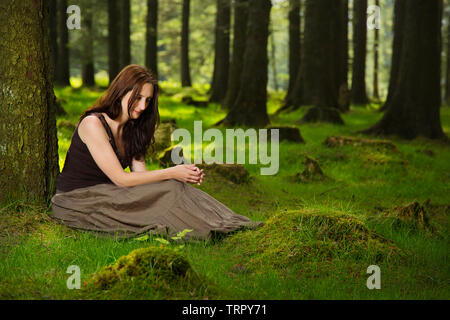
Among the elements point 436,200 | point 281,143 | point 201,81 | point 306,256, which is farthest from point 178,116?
point 201,81

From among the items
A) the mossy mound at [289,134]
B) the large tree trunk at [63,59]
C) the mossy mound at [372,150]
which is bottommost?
the mossy mound at [372,150]

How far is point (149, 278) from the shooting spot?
10.7 feet

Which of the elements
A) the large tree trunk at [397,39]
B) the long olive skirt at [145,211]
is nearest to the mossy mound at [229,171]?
the long olive skirt at [145,211]

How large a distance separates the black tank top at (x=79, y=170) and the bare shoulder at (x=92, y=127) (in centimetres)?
16

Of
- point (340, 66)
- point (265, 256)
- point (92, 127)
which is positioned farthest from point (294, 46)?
point (265, 256)

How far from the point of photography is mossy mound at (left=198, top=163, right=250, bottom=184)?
7.61m

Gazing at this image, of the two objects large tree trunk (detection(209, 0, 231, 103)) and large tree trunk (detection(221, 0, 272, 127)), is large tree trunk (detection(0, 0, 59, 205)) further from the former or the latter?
large tree trunk (detection(209, 0, 231, 103))

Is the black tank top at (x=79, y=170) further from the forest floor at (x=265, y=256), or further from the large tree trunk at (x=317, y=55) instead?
the large tree trunk at (x=317, y=55)

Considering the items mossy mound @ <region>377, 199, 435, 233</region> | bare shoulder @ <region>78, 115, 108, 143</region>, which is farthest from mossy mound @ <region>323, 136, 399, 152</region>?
bare shoulder @ <region>78, 115, 108, 143</region>

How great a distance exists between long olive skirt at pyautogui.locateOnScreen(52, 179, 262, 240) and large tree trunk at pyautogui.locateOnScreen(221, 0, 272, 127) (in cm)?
825

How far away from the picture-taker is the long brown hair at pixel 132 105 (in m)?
4.66
